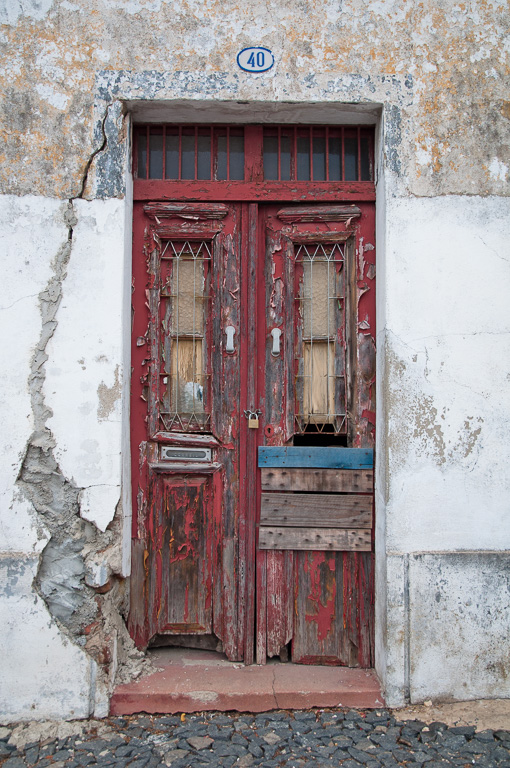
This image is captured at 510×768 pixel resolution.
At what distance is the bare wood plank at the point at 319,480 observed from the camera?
3195 mm

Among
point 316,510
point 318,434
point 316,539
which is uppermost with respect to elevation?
point 318,434

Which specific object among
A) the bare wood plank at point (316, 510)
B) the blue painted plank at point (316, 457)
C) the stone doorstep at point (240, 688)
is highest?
the blue painted plank at point (316, 457)

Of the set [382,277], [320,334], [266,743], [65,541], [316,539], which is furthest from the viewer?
[320,334]

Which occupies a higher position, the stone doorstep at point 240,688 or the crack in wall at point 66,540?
the crack in wall at point 66,540

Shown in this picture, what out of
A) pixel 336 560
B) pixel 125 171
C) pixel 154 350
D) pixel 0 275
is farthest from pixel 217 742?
pixel 125 171

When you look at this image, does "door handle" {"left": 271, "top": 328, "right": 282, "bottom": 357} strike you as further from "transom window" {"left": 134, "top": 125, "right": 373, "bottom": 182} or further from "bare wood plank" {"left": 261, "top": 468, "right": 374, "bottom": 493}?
"transom window" {"left": 134, "top": 125, "right": 373, "bottom": 182}

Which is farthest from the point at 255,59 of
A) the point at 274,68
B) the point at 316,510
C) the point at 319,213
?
the point at 316,510

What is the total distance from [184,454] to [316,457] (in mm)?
739

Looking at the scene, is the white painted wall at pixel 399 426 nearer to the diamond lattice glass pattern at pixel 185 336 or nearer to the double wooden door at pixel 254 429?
the double wooden door at pixel 254 429

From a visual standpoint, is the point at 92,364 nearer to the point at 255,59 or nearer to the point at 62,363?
the point at 62,363

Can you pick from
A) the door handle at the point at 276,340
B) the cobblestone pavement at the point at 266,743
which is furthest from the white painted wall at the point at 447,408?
the door handle at the point at 276,340

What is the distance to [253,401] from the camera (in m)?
3.25

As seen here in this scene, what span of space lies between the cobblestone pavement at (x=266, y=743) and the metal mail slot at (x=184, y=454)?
1278 millimetres

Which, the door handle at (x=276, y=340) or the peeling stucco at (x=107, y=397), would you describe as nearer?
the peeling stucco at (x=107, y=397)
